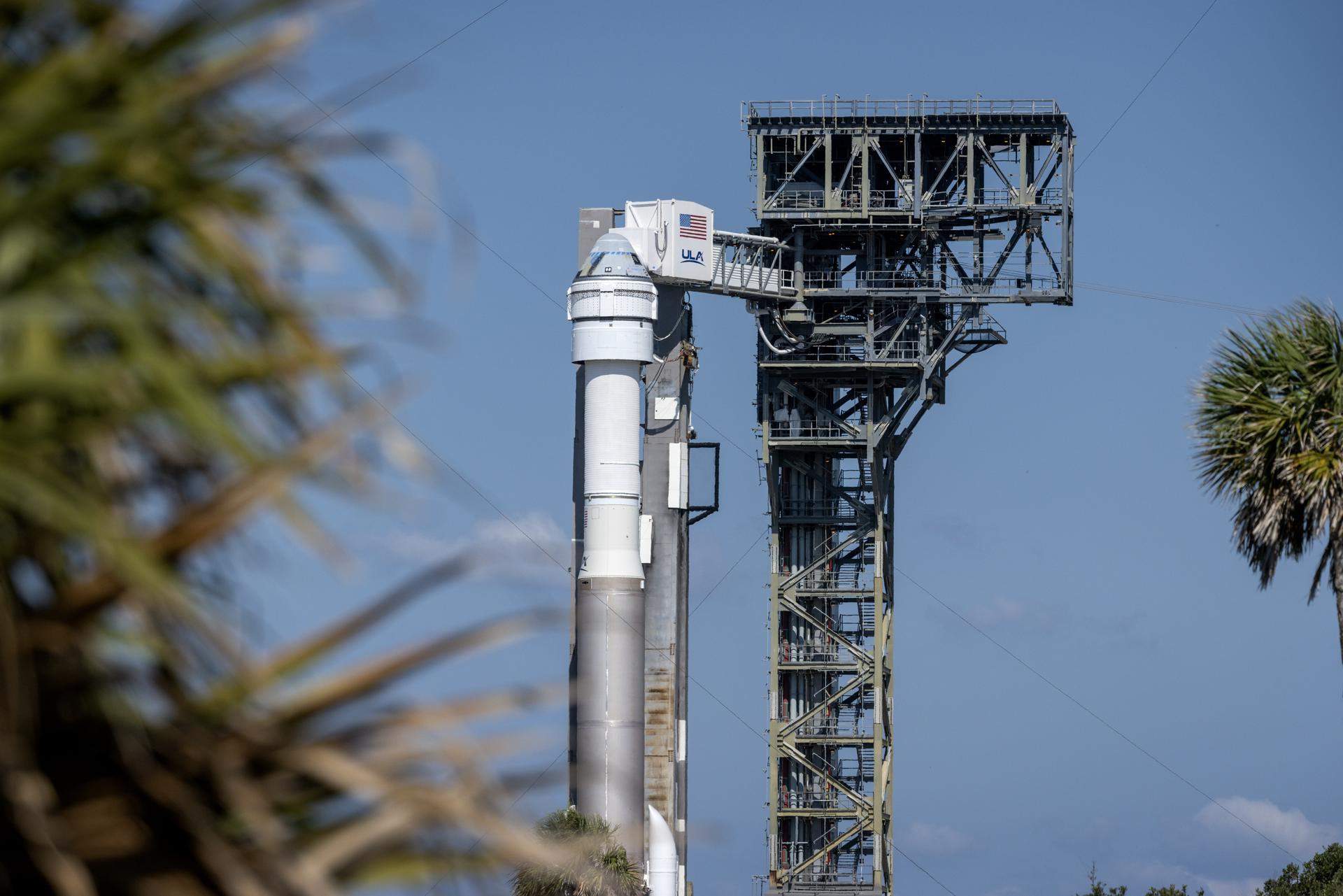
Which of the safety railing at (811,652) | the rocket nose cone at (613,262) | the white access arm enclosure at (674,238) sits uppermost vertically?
the white access arm enclosure at (674,238)

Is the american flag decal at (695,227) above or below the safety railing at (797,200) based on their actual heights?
below

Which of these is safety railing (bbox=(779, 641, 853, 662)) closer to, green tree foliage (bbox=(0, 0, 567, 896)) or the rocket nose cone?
the rocket nose cone

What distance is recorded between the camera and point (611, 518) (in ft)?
167

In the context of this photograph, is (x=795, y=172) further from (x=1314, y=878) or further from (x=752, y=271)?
(x=1314, y=878)

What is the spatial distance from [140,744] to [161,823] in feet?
0.66

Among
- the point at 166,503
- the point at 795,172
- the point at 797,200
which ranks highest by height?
the point at 795,172

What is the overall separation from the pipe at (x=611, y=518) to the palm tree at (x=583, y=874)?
81.9 inches

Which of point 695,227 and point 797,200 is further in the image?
point 797,200

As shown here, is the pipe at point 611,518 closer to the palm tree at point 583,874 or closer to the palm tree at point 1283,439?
the palm tree at point 583,874

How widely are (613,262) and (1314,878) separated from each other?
46.9m

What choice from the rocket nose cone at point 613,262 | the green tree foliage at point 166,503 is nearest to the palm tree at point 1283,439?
the green tree foliage at point 166,503

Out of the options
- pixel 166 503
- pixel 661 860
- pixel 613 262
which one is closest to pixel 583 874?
pixel 661 860

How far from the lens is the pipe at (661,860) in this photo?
2092 inches

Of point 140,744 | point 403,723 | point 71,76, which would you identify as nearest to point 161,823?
point 140,744
